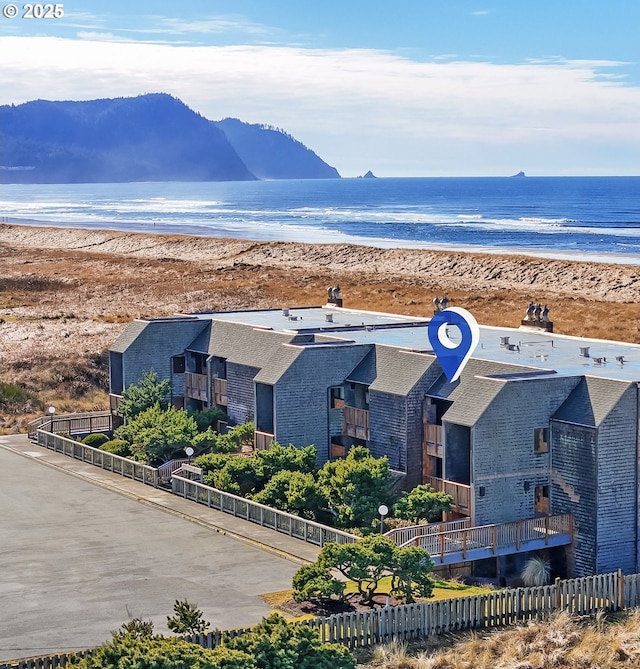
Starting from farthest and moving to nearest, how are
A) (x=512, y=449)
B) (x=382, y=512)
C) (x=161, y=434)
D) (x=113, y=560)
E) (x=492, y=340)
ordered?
(x=161, y=434) → (x=492, y=340) → (x=512, y=449) → (x=113, y=560) → (x=382, y=512)

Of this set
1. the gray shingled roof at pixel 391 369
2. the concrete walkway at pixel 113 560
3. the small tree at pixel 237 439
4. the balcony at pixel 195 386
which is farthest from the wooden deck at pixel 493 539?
the balcony at pixel 195 386

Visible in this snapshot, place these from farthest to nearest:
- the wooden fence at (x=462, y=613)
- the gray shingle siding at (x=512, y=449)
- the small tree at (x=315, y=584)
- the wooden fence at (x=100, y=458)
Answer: the wooden fence at (x=100, y=458) < the gray shingle siding at (x=512, y=449) < the small tree at (x=315, y=584) < the wooden fence at (x=462, y=613)

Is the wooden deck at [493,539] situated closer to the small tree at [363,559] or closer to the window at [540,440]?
the window at [540,440]

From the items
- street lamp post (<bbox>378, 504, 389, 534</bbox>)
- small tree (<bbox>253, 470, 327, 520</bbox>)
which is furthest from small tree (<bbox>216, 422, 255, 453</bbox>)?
street lamp post (<bbox>378, 504, 389, 534</bbox>)

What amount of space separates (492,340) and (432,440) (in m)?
7.43

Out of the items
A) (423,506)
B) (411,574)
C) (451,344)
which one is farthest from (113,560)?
(451,344)

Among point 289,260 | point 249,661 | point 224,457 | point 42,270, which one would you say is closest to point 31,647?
point 249,661

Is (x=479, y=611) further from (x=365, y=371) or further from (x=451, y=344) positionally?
(x=365, y=371)

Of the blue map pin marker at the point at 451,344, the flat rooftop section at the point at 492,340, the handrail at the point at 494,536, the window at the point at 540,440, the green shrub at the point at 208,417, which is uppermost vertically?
the blue map pin marker at the point at 451,344

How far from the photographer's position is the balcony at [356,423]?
157 ft

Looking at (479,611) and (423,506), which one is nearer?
(479,611)

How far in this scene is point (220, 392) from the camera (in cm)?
5603

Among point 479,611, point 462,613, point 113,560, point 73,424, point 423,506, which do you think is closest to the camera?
point 462,613

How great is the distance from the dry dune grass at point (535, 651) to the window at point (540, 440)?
27.4 ft
